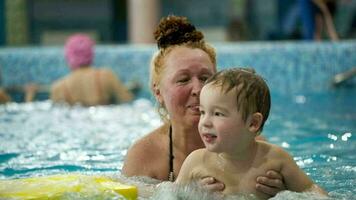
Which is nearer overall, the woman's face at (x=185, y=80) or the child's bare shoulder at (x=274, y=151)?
the child's bare shoulder at (x=274, y=151)

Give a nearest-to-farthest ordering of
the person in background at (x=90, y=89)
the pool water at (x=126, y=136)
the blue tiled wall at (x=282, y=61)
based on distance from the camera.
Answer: the pool water at (x=126, y=136) → the person in background at (x=90, y=89) → the blue tiled wall at (x=282, y=61)

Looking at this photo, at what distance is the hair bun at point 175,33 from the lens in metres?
3.95

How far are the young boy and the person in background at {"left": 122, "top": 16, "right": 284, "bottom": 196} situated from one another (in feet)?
1.24

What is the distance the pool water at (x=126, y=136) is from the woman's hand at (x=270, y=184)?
0.09m

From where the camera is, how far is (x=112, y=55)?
1148 centimetres

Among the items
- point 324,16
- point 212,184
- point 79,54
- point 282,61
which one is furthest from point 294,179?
point 324,16

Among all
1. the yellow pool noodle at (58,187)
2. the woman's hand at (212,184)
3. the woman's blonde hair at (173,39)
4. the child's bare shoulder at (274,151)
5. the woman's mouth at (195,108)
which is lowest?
the yellow pool noodle at (58,187)

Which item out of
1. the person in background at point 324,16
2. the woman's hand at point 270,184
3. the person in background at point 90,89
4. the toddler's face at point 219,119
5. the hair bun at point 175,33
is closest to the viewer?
the toddler's face at point 219,119

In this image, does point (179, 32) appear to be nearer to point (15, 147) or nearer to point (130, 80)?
point (15, 147)

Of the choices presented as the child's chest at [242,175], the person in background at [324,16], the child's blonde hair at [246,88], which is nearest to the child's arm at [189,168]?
the child's chest at [242,175]

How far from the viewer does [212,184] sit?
3445mm

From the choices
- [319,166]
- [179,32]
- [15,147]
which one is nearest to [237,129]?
[179,32]

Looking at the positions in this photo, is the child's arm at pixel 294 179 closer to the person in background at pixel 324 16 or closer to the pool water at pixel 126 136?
the pool water at pixel 126 136

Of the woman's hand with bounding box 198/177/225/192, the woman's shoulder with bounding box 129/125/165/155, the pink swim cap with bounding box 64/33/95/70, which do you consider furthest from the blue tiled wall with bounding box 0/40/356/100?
the woman's hand with bounding box 198/177/225/192
